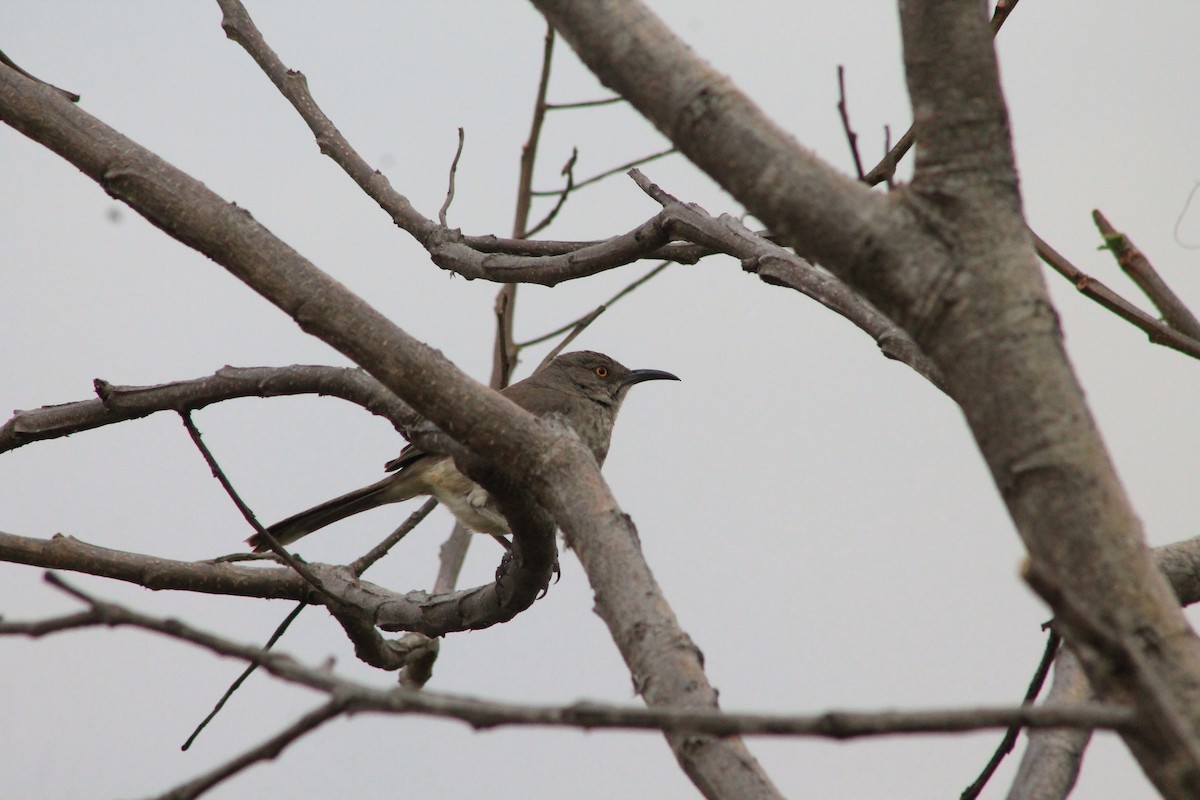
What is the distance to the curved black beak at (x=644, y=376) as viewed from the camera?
806 centimetres

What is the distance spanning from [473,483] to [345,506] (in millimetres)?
1485

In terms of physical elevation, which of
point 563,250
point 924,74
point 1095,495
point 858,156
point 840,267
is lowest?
point 1095,495

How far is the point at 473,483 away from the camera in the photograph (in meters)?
5.63

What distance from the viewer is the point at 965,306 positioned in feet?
5.52

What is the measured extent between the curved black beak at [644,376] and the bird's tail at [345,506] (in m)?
1.78

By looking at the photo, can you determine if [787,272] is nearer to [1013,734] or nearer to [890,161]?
[890,161]

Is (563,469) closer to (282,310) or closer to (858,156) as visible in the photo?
(282,310)

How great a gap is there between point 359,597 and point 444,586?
237 cm

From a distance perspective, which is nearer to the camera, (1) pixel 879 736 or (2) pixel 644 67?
(1) pixel 879 736

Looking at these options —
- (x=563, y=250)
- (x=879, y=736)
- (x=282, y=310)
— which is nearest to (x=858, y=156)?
(x=563, y=250)

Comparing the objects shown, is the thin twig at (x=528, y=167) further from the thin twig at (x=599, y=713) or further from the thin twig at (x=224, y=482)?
the thin twig at (x=599, y=713)

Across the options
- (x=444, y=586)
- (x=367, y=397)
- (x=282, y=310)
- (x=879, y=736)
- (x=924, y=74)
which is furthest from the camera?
(x=444, y=586)

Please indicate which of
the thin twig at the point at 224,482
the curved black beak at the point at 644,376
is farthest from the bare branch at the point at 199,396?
the curved black beak at the point at 644,376

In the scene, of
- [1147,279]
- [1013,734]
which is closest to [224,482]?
[1013,734]
